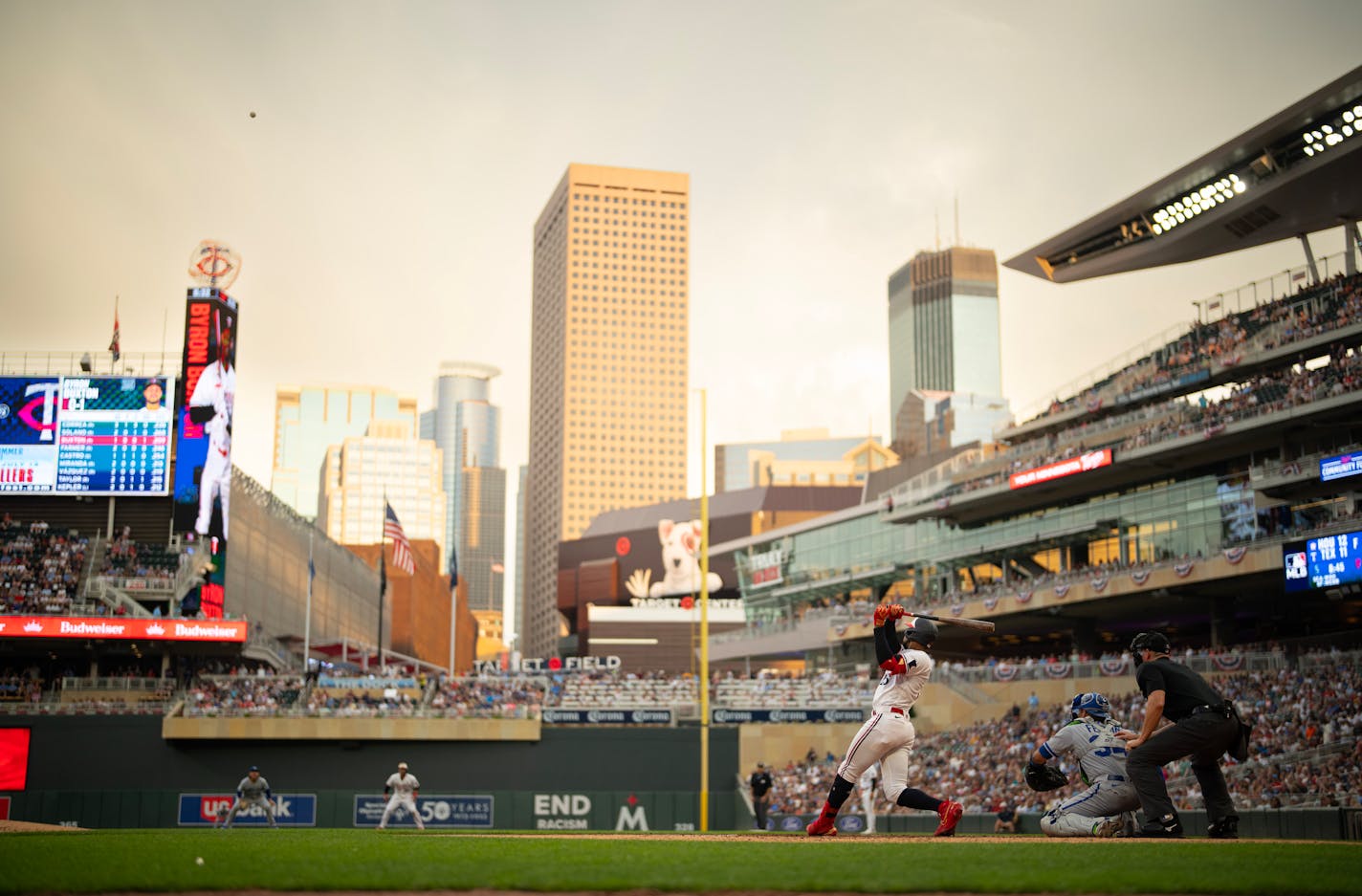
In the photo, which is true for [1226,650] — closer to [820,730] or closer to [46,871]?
[820,730]

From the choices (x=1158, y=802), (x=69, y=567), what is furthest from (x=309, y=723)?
(x=1158, y=802)

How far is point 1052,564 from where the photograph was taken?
194 ft

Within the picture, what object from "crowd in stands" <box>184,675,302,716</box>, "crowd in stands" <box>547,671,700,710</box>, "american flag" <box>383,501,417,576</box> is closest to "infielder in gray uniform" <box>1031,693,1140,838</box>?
"crowd in stands" <box>547,671,700,710</box>

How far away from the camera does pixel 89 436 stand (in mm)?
55250

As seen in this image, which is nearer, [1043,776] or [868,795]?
[1043,776]

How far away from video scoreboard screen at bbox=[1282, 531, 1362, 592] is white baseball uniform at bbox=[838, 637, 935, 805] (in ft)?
98.3

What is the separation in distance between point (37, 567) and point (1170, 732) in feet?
168

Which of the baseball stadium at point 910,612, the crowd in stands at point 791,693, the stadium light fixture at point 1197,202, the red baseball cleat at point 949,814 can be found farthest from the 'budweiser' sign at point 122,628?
the red baseball cleat at point 949,814

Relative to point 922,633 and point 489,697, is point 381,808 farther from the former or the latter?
point 922,633

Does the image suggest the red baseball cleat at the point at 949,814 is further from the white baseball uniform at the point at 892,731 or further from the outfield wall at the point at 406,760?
the outfield wall at the point at 406,760

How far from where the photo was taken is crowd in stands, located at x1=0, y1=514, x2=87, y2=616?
51531 mm

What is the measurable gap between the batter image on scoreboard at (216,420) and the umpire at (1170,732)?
47.9m

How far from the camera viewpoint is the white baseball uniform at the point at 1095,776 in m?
Answer: 14.1

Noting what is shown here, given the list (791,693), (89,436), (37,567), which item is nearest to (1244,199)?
(791,693)
